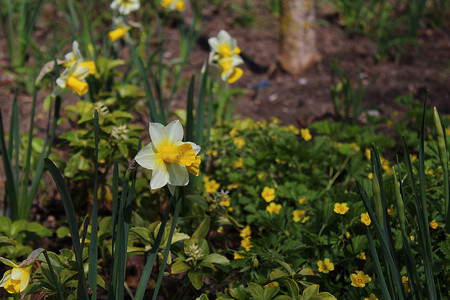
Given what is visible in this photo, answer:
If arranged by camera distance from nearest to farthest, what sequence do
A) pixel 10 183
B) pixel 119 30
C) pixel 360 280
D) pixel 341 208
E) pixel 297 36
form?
pixel 360 280, pixel 341 208, pixel 10 183, pixel 119 30, pixel 297 36

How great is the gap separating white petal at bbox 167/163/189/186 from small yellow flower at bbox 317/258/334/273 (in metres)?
0.53


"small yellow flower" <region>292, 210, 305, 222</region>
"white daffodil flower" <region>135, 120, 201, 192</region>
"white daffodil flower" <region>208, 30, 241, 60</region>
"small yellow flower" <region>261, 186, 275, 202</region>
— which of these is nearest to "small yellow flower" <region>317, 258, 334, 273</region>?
"small yellow flower" <region>292, 210, 305, 222</region>

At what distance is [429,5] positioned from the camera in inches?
188

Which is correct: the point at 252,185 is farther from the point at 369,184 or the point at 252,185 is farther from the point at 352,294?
the point at 352,294

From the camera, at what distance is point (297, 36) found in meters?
3.45

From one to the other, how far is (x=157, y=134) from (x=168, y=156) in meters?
0.06

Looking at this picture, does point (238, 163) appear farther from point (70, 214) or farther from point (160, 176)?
point (70, 214)

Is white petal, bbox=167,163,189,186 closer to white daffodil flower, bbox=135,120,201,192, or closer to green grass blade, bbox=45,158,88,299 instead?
white daffodil flower, bbox=135,120,201,192

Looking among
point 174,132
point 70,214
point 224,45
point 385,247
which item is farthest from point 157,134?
point 224,45

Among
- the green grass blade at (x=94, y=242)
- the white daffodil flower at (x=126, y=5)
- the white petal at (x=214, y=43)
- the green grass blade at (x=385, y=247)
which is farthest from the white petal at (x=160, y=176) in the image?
the white daffodil flower at (x=126, y=5)

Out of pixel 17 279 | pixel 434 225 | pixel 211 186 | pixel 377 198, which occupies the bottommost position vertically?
pixel 211 186

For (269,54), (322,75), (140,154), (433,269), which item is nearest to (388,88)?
(322,75)

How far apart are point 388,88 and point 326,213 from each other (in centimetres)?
217

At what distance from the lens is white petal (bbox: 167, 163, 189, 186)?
1149mm
